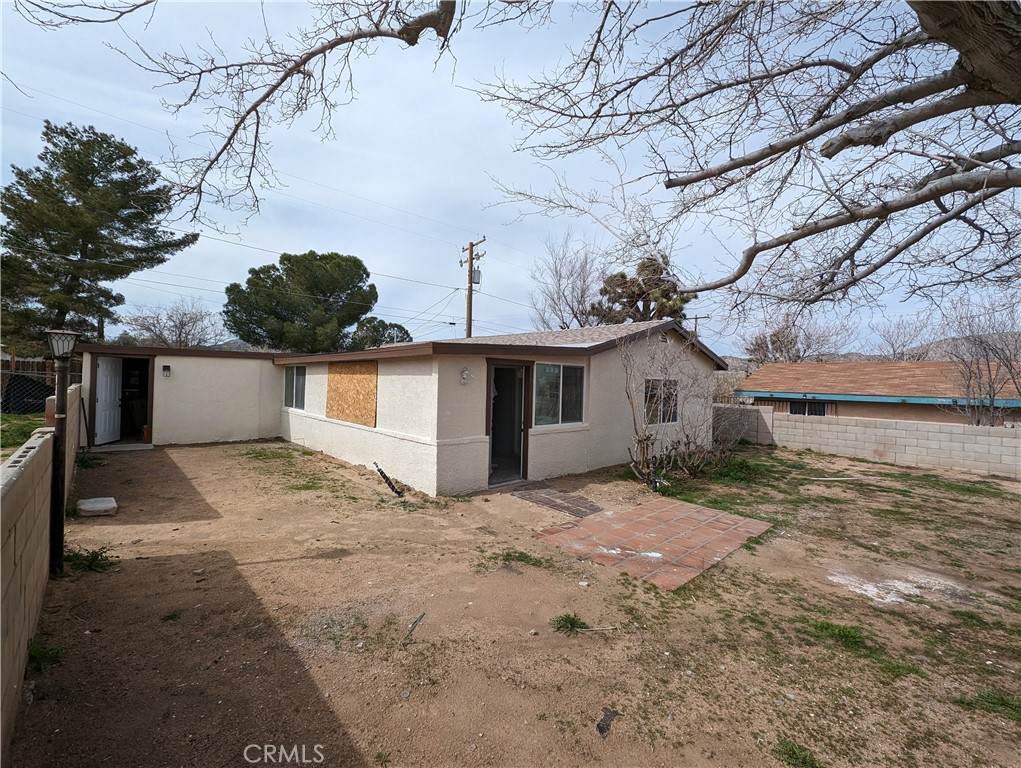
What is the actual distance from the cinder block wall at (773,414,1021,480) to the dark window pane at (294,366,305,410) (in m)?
12.9

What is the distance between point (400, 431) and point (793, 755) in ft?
19.9

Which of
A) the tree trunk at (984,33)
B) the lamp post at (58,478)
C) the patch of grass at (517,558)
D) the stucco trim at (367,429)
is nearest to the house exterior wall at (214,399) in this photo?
the stucco trim at (367,429)

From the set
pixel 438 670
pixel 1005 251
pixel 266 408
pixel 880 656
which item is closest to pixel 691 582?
pixel 880 656

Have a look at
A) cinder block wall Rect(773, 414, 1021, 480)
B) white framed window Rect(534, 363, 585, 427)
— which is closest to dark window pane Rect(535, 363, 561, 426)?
white framed window Rect(534, 363, 585, 427)

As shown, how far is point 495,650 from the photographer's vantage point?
2.93m

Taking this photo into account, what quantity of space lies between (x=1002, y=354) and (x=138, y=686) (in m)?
16.5

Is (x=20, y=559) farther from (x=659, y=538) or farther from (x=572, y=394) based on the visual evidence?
(x=572, y=394)

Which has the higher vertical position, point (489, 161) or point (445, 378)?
point (489, 161)

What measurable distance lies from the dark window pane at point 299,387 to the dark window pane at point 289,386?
245mm

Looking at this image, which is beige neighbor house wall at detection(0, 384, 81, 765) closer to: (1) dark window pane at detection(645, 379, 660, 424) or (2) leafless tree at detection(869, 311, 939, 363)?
(1) dark window pane at detection(645, 379, 660, 424)

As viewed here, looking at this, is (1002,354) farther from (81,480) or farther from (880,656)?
(81,480)

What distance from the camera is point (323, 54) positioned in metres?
3.08

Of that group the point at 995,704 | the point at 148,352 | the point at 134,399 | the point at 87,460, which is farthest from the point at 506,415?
the point at 134,399

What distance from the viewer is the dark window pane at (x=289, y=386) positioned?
1164 centimetres
